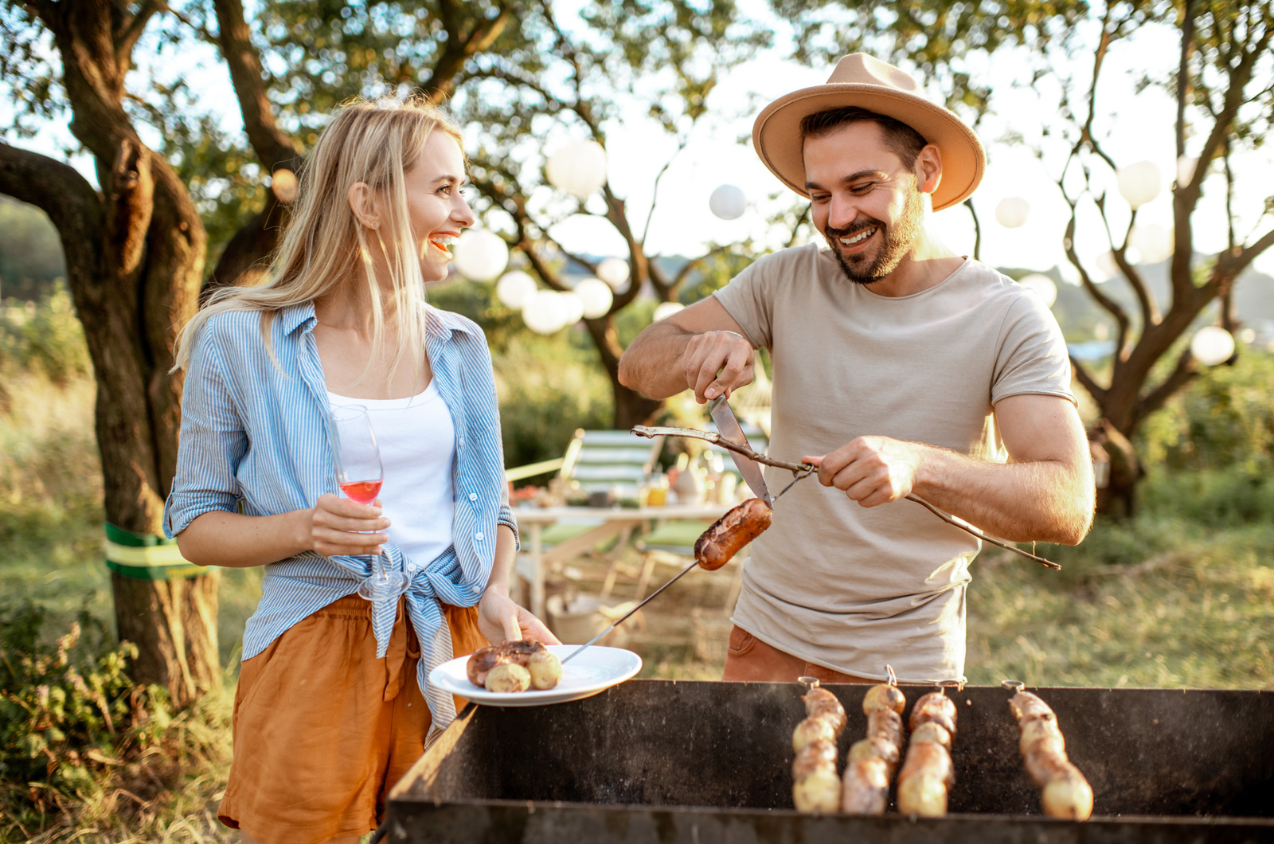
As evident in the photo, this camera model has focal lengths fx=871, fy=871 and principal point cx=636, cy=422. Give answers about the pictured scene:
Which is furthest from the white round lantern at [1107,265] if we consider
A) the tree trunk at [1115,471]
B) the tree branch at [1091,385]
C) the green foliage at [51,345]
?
the green foliage at [51,345]

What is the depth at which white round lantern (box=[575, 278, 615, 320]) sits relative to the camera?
32.4 ft

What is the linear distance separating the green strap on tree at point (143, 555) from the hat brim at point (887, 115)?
3.01 metres

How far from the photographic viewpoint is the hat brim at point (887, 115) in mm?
2137

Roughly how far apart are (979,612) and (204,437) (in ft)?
22.0

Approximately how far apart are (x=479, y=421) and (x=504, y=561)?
35 centimetres

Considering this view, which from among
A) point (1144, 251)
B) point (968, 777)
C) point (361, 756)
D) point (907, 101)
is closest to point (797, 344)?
point (907, 101)

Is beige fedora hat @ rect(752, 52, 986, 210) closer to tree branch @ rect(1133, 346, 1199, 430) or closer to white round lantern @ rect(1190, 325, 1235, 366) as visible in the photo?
white round lantern @ rect(1190, 325, 1235, 366)

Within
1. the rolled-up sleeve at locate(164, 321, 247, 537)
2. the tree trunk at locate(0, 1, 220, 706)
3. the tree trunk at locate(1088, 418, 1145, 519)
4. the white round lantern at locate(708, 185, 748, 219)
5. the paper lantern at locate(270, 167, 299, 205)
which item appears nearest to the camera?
the rolled-up sleeve at locate(164, 321, 247, 537)

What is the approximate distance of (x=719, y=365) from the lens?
1.92 m

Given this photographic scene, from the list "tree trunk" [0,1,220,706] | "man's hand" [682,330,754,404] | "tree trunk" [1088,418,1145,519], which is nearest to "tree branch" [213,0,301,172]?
"tree trunk" [0,1,220,706]

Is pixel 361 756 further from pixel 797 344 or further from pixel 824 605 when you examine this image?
pixel 797 344

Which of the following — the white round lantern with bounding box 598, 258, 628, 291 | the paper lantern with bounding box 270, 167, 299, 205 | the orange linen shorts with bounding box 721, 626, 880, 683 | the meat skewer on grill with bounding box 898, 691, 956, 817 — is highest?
the white round lantern with bounding box 598, 258, 628, 291

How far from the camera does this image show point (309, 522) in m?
1.70

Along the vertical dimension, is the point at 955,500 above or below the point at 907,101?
below
